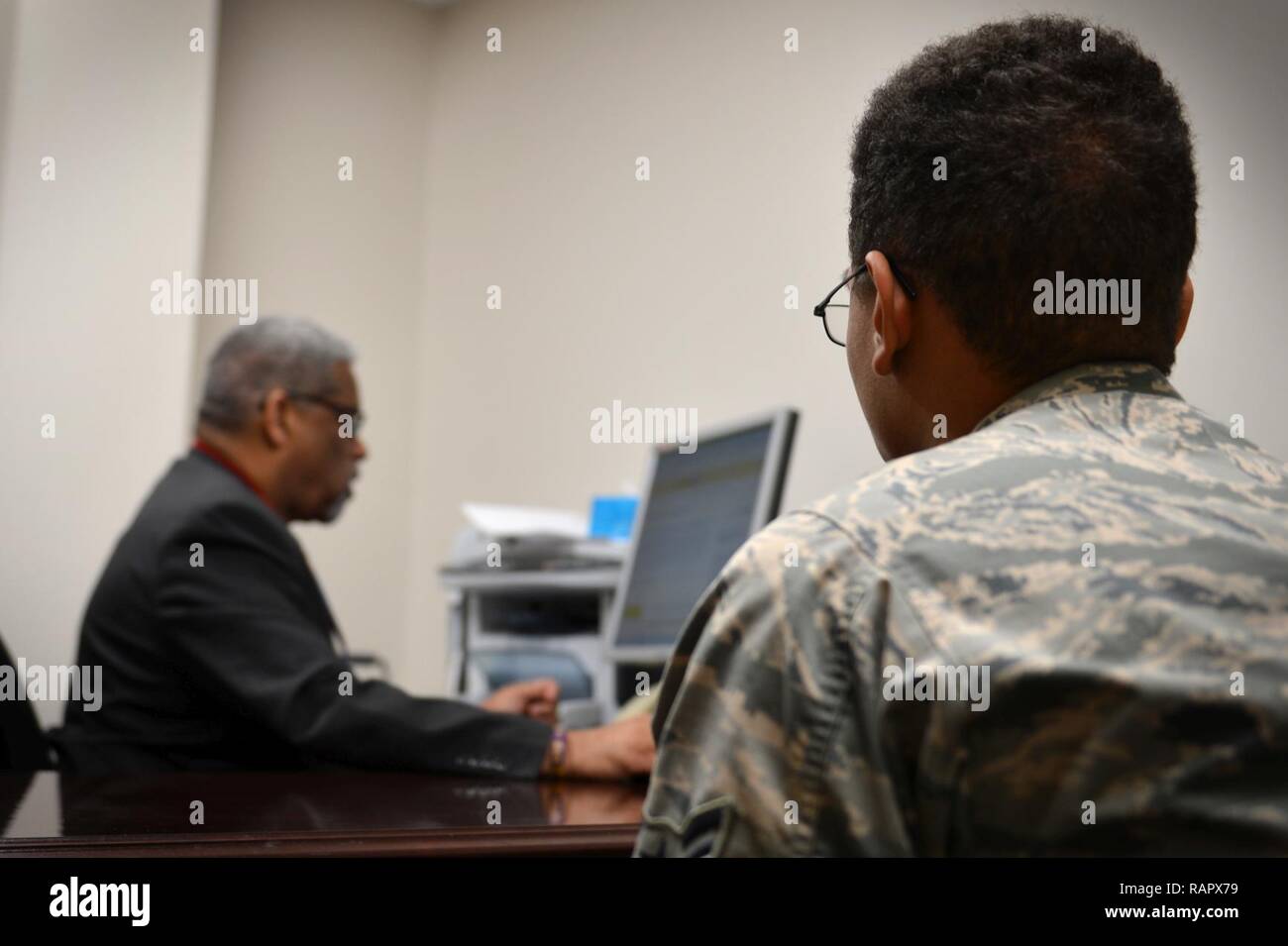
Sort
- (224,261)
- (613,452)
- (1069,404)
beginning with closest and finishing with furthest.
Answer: (1069,404)
(613,452)
(224,261)

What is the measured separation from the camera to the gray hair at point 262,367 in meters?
2.07

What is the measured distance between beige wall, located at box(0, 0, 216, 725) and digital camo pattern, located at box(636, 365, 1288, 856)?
2794 mm

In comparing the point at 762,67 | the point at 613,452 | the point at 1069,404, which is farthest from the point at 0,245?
the point at 1069,404

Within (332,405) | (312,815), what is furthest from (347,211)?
(312,815)

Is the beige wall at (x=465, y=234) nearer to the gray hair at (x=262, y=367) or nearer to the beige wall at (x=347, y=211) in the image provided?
the beige wall at (x=347, y=211)

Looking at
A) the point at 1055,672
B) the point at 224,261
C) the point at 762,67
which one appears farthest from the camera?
the point at 224,261

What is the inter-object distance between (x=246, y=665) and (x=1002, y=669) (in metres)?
1.26

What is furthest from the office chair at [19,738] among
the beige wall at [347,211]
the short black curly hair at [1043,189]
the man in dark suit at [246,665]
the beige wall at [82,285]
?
the beige wall at [347,211]

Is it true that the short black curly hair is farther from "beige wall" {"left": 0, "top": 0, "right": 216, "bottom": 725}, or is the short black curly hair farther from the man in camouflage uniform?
"beige wall" {"left": 0, "top": 0, "right": 216, "bottom": 725}

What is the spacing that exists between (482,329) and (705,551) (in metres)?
1.84

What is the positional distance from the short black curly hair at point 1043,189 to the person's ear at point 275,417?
1.50 meters
